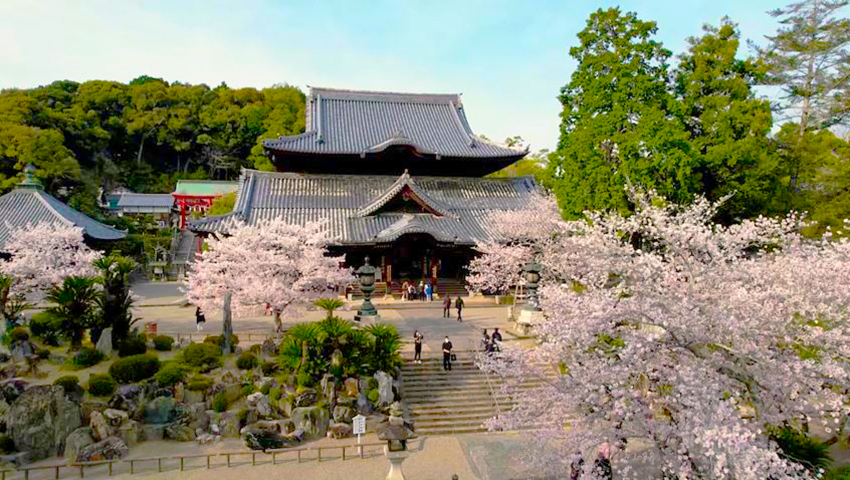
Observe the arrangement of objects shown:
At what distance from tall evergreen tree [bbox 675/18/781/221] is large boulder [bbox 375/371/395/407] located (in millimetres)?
17961

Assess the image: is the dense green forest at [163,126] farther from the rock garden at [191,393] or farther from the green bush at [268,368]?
the green bush at [268,368]

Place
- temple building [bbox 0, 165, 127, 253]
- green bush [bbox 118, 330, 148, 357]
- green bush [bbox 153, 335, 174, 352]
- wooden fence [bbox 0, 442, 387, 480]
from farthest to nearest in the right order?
temple building [bbox 0, 165, 127, 253], green bush [bbox 153, 335, 174, 352], green bush [bbox 118, 330, 148, 357], wooden fence [bbox 0, 442, 387, 480]

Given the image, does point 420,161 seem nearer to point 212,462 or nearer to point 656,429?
point 212,462

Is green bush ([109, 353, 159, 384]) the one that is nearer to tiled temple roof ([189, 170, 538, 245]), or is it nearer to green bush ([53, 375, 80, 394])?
green bush ([53, 375, 80, 394])

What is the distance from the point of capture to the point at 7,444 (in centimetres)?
1434

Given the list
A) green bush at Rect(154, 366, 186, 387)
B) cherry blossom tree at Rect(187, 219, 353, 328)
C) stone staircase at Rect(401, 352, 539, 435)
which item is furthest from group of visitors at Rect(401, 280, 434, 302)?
green bush at Rect(154, 366, 186, 387)

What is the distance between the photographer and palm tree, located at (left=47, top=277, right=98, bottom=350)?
1938 centimetres

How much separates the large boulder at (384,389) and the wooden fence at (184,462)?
189 centimetres

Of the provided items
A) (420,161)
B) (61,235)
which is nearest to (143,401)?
(61,235)

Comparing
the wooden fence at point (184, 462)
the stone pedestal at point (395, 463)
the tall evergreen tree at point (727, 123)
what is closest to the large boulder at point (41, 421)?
the wooden fence at point (184, 462)

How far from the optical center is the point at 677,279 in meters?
11.7

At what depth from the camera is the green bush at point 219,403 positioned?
16.6 metres

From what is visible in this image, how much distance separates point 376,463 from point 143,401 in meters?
8.40

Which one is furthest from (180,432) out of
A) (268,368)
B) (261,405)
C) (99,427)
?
(268,368)
